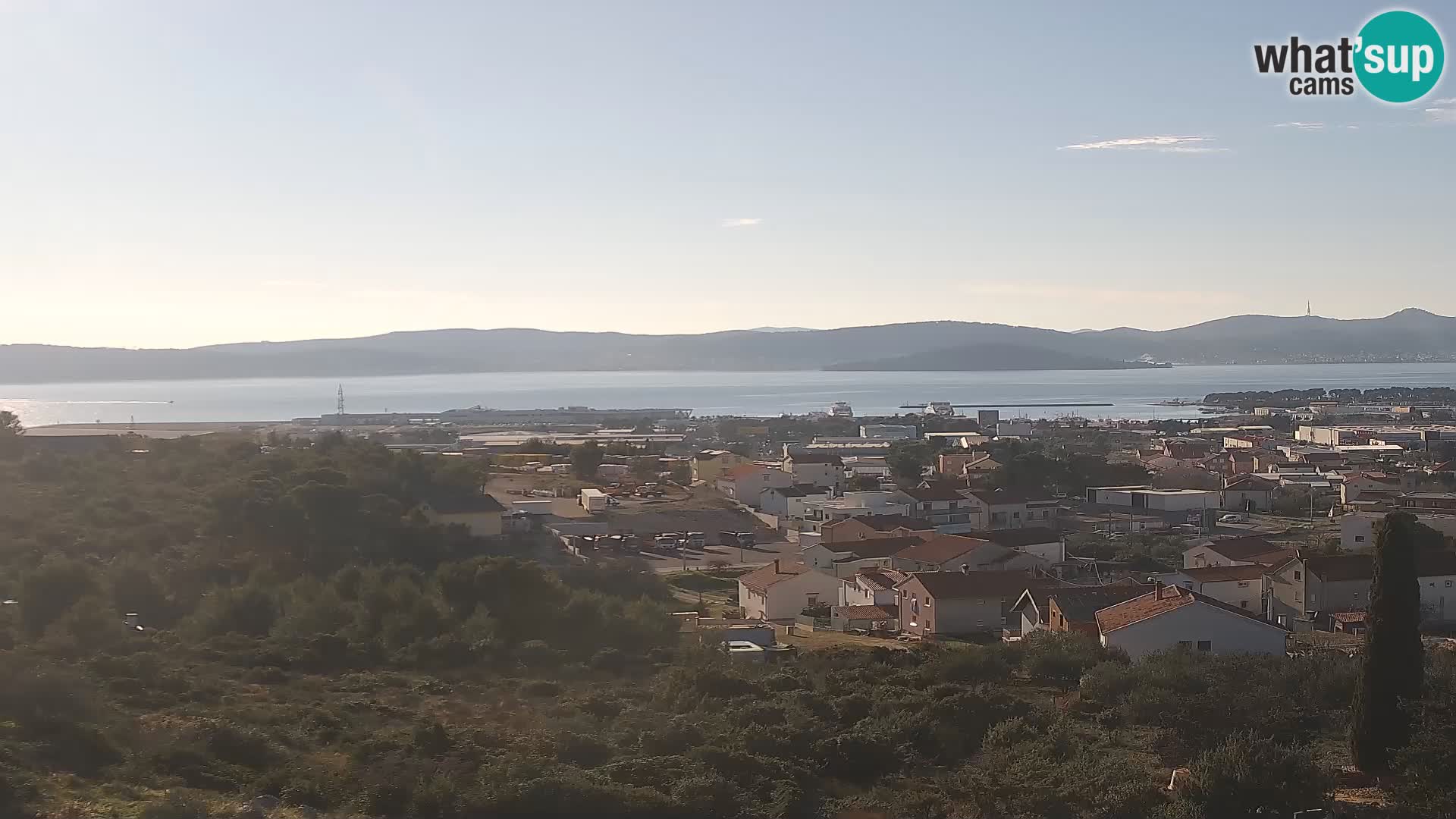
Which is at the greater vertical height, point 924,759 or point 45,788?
point 45,788

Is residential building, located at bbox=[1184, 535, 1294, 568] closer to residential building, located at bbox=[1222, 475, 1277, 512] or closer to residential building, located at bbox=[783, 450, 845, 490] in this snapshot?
residential building, located at bbox=[1222, 475, 1277, 512]

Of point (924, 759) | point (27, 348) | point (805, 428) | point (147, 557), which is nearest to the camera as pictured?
point (924, 759)

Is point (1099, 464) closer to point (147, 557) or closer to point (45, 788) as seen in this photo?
point (147, 557)

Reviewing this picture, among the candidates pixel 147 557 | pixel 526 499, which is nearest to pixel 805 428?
pixel 526 499

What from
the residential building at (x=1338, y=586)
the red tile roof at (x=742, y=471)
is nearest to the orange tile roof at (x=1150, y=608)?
the residential building at (x=1338, y=586)

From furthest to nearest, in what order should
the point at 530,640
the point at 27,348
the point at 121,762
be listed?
the point at 27,348, the point at 530,640, the point at 121,762

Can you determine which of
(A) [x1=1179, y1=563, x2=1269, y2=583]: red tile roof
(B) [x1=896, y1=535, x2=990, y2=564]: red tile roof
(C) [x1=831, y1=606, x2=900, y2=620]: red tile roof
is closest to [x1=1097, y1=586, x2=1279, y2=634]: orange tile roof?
(C) [x1=831, y1=606, x2=900, y2=620]: red tile roof
